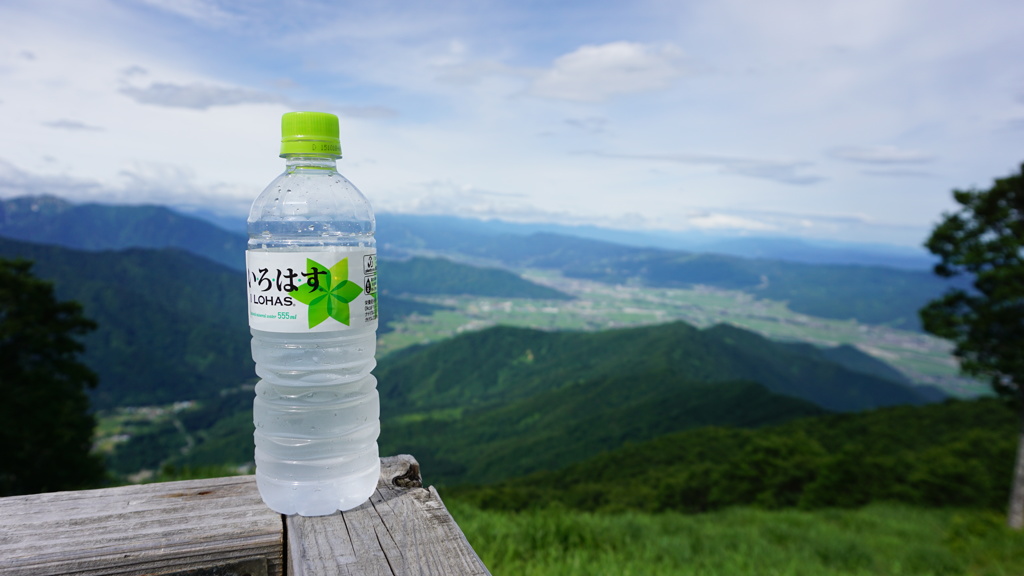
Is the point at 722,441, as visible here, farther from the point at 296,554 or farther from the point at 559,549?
the point at 296,554

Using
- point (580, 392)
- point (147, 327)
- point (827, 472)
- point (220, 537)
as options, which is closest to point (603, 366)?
point (580, 392)

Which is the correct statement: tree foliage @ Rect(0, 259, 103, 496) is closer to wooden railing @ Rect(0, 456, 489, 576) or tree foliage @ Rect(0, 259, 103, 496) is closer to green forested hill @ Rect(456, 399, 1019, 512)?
green forested hill @ Rect(456, 399, 1019, 512)

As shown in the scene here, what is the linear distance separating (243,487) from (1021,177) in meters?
14.4

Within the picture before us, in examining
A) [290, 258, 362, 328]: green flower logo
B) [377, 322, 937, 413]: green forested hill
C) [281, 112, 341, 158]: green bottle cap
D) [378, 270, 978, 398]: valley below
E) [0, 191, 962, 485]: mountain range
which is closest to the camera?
[290, 258, 362, 328]: green flower logo

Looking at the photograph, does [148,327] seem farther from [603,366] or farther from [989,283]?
[989,283]

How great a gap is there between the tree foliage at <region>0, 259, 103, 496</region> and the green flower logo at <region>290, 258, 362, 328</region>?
16.7 metres

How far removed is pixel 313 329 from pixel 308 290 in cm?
11

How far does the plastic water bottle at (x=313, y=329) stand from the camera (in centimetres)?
144

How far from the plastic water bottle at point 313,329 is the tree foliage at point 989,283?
40.9 feet

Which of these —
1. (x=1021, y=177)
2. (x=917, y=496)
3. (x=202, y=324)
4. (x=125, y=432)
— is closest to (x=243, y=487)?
(x=1021, y=177)

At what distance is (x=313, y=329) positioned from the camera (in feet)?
4.75

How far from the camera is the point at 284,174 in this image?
2.02 metres

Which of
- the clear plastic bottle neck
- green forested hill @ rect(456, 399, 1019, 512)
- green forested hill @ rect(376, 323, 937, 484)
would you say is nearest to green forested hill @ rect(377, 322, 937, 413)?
green forested hill @ rect(376, 323, 937, 484)

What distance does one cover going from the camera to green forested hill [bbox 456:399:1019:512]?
1752cm
